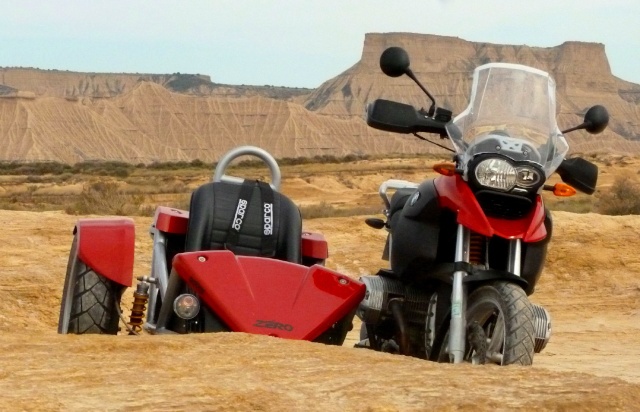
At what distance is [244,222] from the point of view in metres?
6.64

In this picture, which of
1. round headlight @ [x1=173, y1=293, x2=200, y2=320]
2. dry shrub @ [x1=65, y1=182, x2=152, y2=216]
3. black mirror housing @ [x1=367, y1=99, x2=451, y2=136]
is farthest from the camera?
dry shrub @ [x1=65, y1=182, x2=152, y2=216]

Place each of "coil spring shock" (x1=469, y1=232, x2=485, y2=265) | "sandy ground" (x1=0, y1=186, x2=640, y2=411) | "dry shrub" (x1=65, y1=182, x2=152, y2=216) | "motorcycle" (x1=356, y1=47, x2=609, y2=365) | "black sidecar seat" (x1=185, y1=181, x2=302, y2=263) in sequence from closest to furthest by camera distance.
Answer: "sandy ground" (x1=0, y1=186, x2=640, y2=411)
"motorcycle" (x1=356, y1=47, x2=609, y2=365)
"coil spring shock" (x1=469, y1=232, x2=485, y2=265)
"black sidecar seat" (x1=185, y1=181, x2=302, y2=263)
"dry shrub" (x1=65, y1=182, x2=152, y2=216)

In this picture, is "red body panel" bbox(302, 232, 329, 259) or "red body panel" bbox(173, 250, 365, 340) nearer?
"red body panel" bbox(173, 250, 365, 340)

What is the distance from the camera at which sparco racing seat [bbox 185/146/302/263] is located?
6582mm

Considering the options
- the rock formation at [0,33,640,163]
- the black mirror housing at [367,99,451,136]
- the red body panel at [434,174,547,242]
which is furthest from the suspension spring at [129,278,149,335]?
the rock formation at [0,33,640,163]

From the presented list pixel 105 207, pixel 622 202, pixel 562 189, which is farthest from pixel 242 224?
pixel 622 202

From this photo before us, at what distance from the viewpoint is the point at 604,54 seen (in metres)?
143

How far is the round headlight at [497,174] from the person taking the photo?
537 centimetres

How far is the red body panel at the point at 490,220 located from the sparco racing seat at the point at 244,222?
1.33 meters

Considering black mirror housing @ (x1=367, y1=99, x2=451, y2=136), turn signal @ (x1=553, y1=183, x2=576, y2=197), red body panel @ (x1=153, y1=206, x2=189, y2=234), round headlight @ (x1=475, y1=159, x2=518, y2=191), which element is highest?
black mirror housing @ (x1=367, y1=99, x2=451, y2=136)

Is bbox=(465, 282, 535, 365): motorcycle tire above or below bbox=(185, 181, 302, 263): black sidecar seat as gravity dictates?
below

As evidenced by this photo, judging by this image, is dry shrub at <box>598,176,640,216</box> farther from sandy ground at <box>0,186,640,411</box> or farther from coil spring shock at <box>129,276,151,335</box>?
sandy ground at <box>0,186,640,411</box>

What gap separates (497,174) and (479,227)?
0.84 feet

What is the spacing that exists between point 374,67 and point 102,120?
46.2 m
